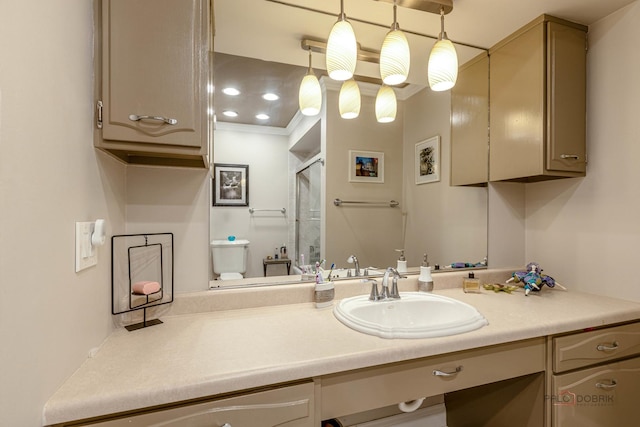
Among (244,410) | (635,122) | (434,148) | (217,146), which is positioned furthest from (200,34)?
(635,122)

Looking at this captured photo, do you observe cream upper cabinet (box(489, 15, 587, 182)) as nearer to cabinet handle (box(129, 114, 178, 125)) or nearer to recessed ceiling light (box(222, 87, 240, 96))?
recessed ceiling light (box(222, 87, 240, 96))

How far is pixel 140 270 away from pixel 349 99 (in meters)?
1.30

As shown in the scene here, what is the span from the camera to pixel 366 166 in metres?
1.76

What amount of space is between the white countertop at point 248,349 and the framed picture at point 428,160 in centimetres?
79

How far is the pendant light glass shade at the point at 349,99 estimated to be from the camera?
64.3 inches

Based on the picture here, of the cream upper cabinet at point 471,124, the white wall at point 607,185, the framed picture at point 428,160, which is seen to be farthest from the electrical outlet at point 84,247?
the white wall at point 607,185

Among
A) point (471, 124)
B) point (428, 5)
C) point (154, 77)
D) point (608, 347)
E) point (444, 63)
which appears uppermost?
point (428, 5)

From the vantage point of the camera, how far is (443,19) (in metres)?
1.47

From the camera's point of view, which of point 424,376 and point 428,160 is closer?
→ point 424,376

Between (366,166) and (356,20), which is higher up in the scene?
(356,20)

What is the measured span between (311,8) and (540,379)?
1875 mm

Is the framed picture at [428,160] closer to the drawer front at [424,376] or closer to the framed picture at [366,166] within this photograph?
the framed picture at [366,166]

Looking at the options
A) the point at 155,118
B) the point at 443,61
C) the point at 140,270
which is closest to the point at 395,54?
the point at 443,61

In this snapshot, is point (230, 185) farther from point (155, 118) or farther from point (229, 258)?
point (155, 118)
